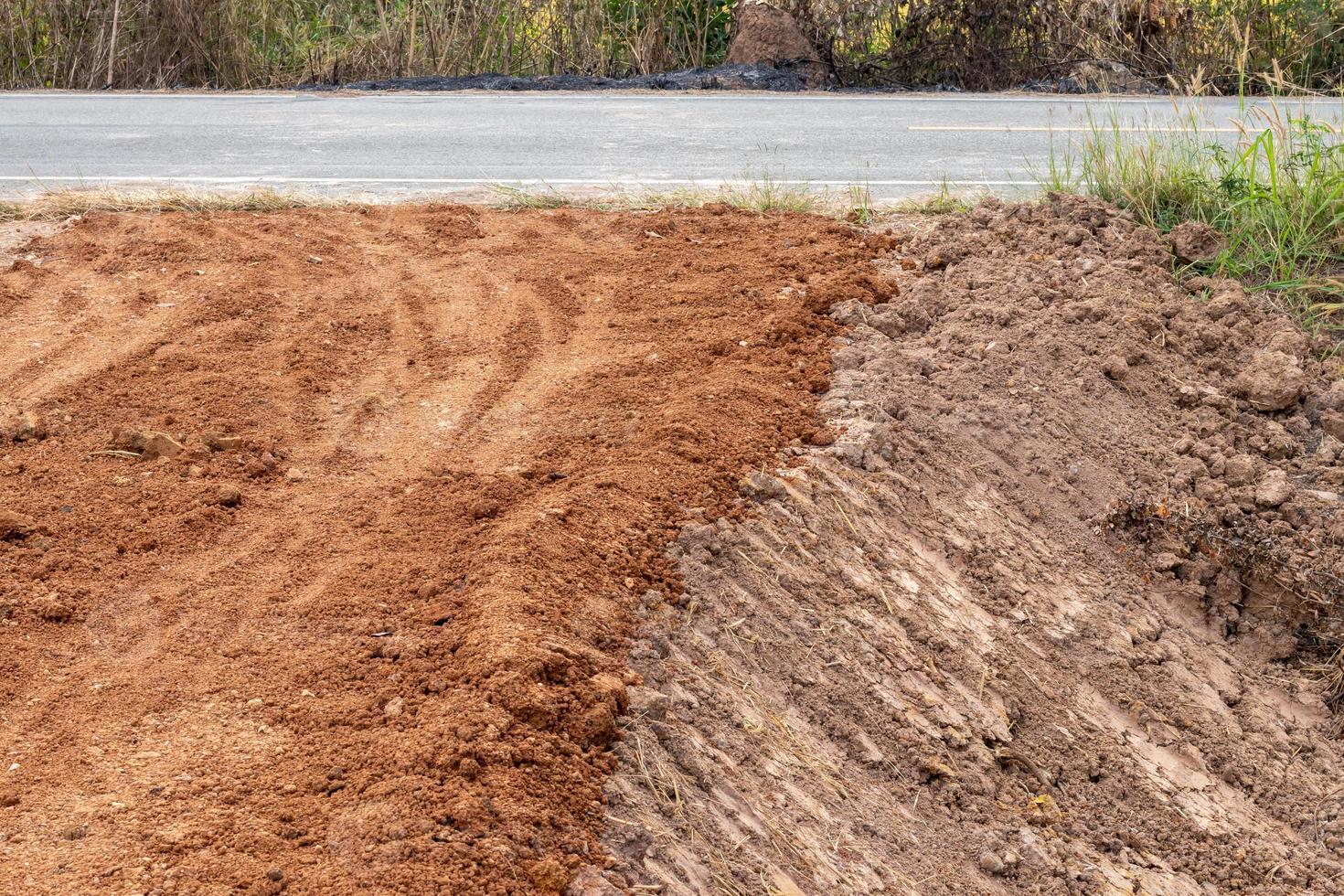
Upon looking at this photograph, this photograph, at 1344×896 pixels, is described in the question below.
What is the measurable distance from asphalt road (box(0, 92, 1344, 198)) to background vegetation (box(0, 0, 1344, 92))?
2.86ft

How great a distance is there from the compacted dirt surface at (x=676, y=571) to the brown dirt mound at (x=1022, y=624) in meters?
0.01

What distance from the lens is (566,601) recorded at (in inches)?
121

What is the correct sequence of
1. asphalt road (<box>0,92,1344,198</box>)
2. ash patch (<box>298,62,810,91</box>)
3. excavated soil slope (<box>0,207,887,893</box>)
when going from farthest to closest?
1. ash patch (<box>298,62,810,91</box>)
2. asphalt road (<box>0,92,1344,198</box>)
3. excavated soil slope (<box>0,207,887,893</box>)

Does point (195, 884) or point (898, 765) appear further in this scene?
point (898, 765)

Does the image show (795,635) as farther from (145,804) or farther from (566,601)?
(145,804)

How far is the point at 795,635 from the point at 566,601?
74 cm

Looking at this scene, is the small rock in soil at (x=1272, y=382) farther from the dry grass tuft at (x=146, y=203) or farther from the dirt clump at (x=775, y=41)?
the dirt clump at (x=775, y=41)

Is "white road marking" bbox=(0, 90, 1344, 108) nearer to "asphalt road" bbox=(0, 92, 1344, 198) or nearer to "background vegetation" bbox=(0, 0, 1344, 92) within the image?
"asphalt road" bbox=(0, 92, 1344, 198)

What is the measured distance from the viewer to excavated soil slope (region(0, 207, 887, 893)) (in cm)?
242

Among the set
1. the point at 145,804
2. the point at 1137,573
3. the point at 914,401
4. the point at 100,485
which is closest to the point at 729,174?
the point at 914,401

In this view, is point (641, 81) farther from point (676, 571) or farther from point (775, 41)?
point (676, 571)

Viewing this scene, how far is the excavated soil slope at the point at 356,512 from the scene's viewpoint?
2.42m

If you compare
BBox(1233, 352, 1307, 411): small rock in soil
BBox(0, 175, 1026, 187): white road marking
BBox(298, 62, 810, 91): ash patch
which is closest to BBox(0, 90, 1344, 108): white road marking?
BBox(298, 62, 810, 91): ash patch

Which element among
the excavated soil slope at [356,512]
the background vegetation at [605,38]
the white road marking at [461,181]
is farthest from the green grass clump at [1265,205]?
the background vegetation at [605,38]
